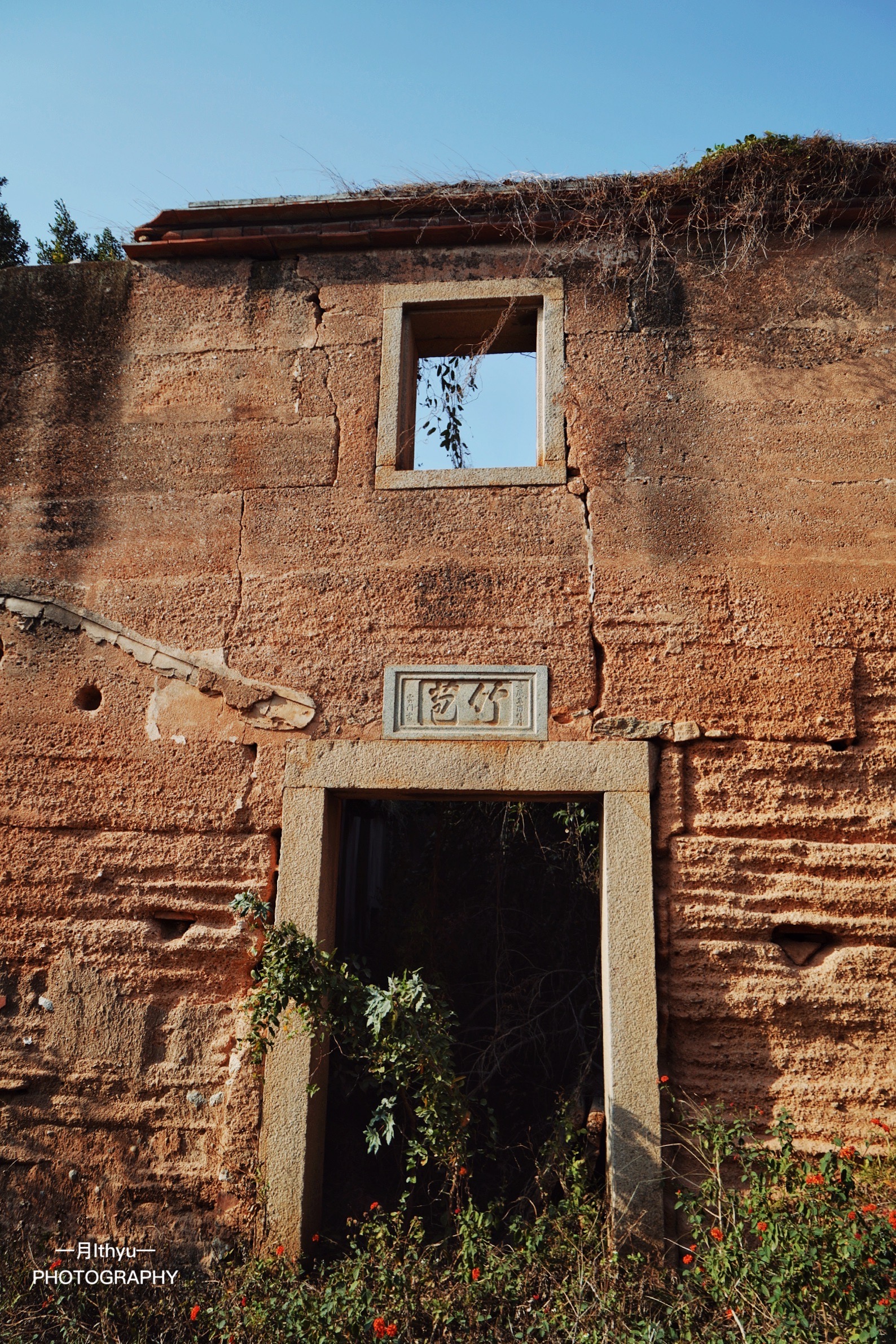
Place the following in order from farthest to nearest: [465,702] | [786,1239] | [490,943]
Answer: [490,943]
[465,702]
[786,1239]

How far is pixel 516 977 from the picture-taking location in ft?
22.0

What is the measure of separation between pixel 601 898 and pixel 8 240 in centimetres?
873

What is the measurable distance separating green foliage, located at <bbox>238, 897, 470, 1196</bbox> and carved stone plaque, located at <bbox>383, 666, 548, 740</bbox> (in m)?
1.06

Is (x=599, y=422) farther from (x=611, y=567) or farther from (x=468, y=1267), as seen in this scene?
(x=468, y=1267)

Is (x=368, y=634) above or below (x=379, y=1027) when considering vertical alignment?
above

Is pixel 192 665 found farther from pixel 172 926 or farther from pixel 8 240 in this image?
pixel 8 240

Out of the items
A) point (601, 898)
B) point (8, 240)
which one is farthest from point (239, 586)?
point (8, 240)

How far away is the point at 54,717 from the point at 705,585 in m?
3.22

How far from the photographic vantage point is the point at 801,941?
4.25 m

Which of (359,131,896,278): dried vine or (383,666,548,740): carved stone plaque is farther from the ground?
(359,131,896,278): dried vine

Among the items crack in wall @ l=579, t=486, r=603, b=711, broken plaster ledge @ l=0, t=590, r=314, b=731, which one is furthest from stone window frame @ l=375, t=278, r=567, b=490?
broken plaster ledge @ l=0, t=590, r=314, b=731

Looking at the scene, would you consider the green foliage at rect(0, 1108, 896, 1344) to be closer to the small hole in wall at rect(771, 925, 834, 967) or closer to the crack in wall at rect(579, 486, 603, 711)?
the small hole in wall at rect(771, 925, 834, 967)

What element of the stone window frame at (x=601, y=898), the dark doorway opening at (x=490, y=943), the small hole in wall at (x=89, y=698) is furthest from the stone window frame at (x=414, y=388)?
the dark doorway opening at (x=490, y=943)

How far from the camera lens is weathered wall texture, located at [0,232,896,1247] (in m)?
4.20
